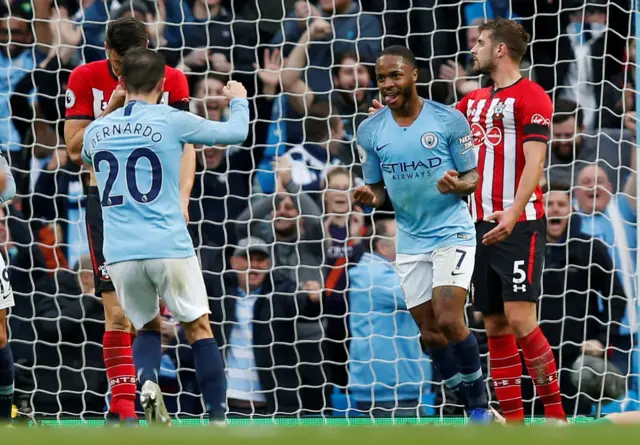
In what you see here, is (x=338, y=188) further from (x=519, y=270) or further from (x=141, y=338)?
(x=141, y=338)

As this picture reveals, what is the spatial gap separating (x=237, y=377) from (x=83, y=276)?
118cm

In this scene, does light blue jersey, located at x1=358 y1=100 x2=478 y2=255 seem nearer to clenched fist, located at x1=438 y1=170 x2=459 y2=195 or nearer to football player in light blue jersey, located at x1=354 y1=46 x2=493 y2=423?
football player in light blue jersey, located at x1=354 y1=46 x2=493 y2=423

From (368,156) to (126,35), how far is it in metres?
1.36

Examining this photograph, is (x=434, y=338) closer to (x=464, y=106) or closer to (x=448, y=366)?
(x=448, y=366)

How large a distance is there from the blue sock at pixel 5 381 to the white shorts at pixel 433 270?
6.63 feet

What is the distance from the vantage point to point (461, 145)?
276 inches

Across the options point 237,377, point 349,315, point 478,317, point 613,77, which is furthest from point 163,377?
point 613,77

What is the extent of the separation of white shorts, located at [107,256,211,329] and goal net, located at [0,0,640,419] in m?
2.54

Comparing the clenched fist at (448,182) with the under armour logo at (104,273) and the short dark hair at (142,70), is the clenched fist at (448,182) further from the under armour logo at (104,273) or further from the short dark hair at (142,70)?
the under armour logo at (104,273)

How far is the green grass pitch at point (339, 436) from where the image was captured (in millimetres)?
3957

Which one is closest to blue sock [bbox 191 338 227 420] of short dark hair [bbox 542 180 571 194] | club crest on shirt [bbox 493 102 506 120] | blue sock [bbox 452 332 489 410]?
blue sock [bbox 452 332 489 410]

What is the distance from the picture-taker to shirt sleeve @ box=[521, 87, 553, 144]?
7094 mm

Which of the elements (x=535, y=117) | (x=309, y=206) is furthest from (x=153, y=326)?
(x=309, y=206)

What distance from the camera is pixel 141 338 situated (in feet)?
21.7
